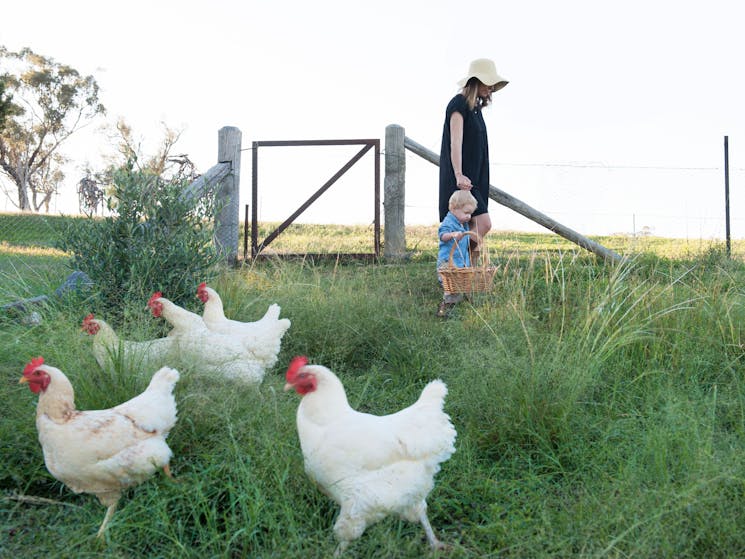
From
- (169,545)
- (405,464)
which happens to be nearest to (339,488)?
(405,464)

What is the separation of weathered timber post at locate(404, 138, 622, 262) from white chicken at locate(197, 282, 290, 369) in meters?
4.11

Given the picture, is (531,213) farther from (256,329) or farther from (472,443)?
(472,443)

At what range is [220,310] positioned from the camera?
14.4 ft

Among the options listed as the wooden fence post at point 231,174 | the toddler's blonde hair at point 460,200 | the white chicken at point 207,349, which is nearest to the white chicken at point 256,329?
the white chicken at point 207,349

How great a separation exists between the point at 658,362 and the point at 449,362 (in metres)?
1.32

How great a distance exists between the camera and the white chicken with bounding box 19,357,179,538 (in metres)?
2.67

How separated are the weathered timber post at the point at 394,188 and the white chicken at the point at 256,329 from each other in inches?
153

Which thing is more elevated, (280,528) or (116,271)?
(116,271)

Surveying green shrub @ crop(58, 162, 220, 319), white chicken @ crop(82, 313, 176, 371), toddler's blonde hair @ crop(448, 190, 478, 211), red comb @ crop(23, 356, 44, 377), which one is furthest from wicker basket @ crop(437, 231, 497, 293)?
red comb @ crop(23, 356, 44, 377)

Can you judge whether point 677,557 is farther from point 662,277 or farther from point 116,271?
point 662,277

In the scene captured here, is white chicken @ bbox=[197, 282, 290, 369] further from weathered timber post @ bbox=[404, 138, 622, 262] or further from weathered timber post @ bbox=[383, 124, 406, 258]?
weathered timber post @ bbox=[404, 138, 622, 262]

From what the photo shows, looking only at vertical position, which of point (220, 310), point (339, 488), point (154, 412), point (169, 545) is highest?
point (220, 310)

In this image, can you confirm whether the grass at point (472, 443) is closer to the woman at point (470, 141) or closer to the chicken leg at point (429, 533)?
the chicken leg at point (429, 533)

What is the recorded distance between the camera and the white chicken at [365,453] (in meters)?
2.42
